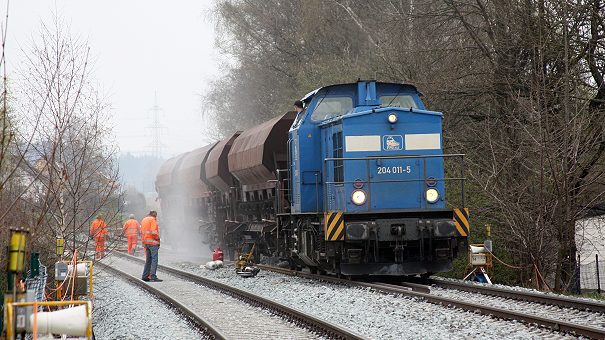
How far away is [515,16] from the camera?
17.8 m

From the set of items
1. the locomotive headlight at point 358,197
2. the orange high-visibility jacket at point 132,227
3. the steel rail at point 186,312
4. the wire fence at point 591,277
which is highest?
the locomotive headlight at point 358,197

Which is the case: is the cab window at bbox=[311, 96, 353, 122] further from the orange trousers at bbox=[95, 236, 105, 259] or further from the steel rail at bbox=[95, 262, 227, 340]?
the orange trousers at bbox=[95, 236, 105, 259]

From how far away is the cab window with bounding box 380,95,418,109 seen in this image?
14391mm

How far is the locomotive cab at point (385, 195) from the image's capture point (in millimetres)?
13148

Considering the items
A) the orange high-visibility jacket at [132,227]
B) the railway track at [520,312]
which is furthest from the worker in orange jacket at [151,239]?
the orange high-visibility jacket at [132,227]

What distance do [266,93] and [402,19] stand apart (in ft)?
68.0

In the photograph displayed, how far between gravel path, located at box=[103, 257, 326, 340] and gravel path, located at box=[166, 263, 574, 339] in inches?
21.7

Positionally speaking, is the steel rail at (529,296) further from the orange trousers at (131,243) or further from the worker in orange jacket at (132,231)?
the orange trousers at (131,243)

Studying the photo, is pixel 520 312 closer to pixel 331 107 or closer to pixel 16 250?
pixel 16 250

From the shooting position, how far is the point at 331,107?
14.7 m

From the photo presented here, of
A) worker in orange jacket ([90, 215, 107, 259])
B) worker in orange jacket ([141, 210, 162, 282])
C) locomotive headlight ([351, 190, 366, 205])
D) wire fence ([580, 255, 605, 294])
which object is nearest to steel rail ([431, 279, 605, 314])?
locomotive headlight ([351, 190, 366, 205])

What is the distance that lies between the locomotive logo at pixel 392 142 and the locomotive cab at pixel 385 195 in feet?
0.05

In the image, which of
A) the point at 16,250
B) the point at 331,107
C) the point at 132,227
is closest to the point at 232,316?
the point at 331,107

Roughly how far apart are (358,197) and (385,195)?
472 millimetres
